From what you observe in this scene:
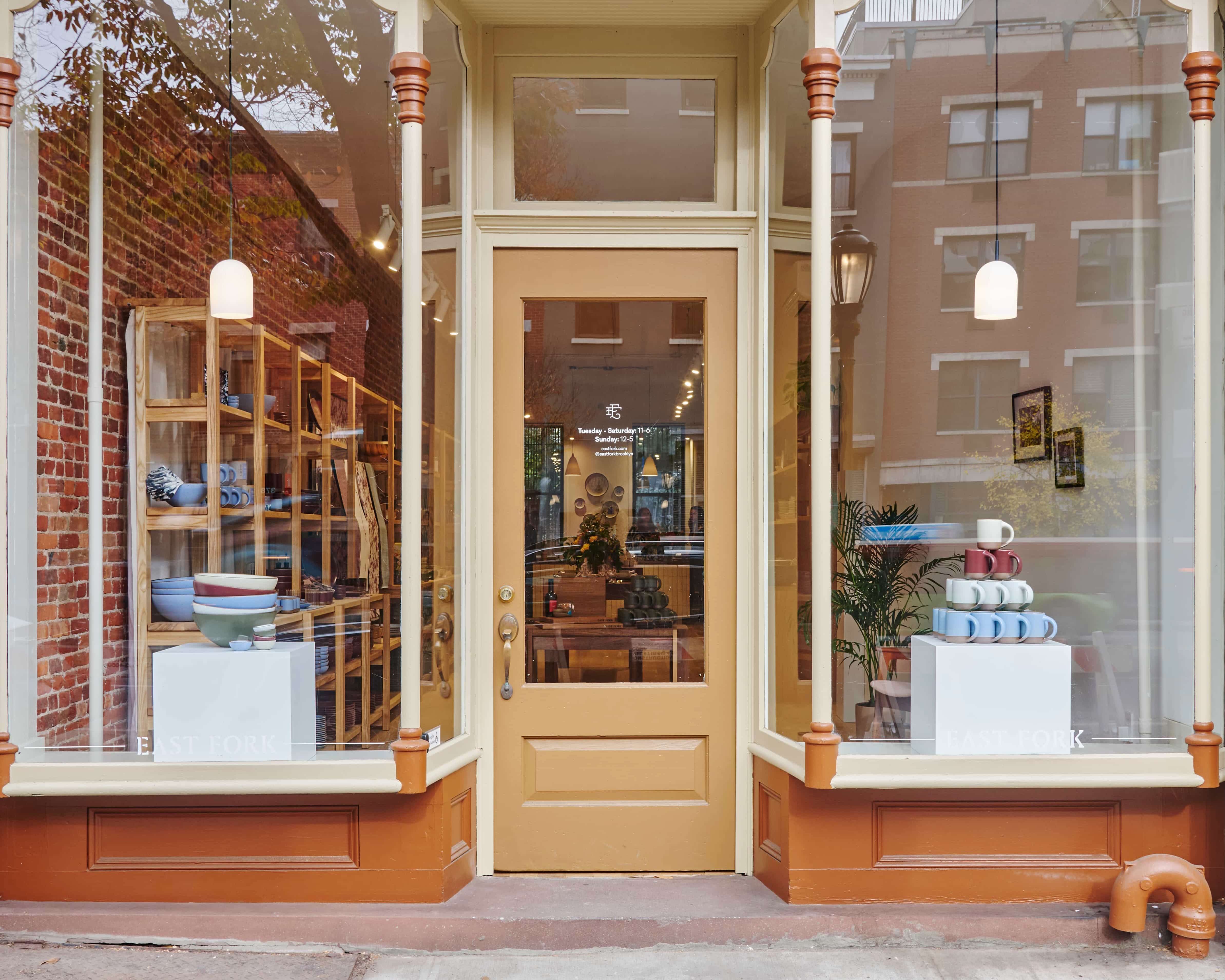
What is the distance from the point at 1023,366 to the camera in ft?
11.3

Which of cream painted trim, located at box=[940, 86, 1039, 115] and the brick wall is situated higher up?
cream painted trim, located at box=[940, 86, 1039, 115]

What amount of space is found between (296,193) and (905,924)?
376 cm

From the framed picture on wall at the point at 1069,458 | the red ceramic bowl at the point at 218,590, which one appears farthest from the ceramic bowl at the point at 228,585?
the framed picture on wall at the point at 1069,458

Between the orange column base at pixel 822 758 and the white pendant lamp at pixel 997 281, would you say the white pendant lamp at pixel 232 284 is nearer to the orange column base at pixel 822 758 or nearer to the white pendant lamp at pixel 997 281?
the orange column base at pixel 822 758

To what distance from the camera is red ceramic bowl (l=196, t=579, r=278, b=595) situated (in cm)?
318

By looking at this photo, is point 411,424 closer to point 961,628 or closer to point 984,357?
point 961,628

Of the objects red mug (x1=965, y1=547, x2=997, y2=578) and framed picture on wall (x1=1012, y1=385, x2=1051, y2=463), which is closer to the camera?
red mug (x1=965, y1=547, x2=997, y2=578)

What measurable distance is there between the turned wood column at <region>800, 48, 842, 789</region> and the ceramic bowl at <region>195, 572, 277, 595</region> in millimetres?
2064

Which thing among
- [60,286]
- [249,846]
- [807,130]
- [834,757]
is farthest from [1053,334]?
[60,286]

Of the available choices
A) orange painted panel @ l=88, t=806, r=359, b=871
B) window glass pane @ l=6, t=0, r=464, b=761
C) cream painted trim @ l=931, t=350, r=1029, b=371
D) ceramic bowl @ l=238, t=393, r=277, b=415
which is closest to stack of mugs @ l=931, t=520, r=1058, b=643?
cream painted trim @ l=931, t=350, r=1029, b=371

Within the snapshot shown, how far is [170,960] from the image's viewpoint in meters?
3.00

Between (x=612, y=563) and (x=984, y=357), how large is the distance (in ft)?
5.60

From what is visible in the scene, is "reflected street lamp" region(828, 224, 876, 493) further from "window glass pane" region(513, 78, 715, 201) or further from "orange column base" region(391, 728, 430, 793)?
"orange column base" region(391, 728, 430, 793)

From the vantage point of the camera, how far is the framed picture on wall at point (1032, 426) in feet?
11.3
